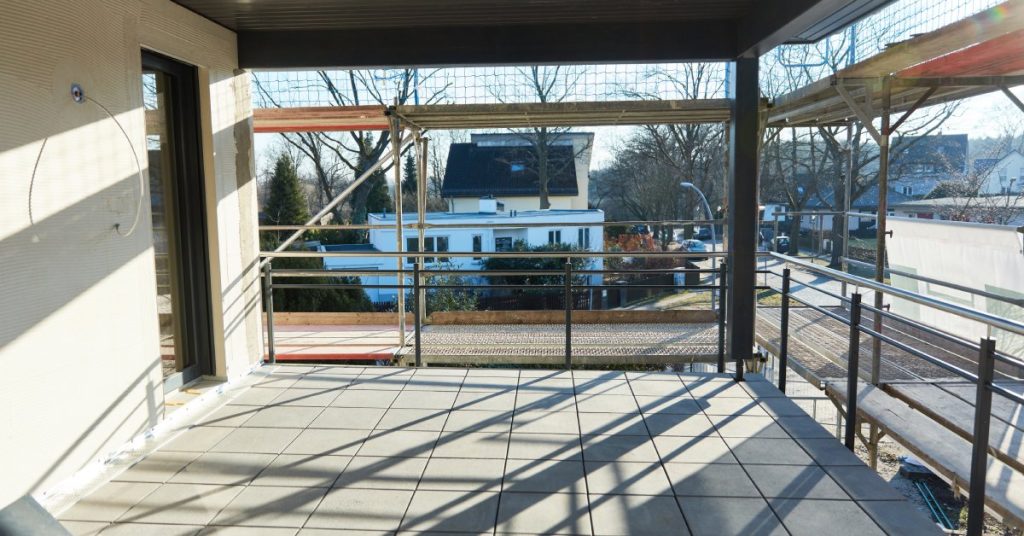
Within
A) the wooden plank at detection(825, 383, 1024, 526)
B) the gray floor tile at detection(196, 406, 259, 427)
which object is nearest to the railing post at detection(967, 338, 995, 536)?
the wooden plank at detection(825, 383, 1024, 526)

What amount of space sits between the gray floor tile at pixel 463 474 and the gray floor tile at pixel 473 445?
0.05m

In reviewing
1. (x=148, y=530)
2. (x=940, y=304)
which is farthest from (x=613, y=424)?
(x=148, y=530)

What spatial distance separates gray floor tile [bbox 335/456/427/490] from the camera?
8.30ft

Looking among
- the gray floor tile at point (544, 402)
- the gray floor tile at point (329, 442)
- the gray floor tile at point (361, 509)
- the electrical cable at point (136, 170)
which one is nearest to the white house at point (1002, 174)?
the gray floor tile at point (544, 402)

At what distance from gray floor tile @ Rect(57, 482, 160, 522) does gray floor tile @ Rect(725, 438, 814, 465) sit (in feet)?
7.69

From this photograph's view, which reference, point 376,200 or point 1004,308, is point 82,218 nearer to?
point 1004,308

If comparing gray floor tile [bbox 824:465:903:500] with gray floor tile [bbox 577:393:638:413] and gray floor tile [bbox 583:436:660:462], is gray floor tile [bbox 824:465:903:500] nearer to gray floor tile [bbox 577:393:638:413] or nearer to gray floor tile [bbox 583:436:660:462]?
gray floor tile [bbox 583:436:660:462]

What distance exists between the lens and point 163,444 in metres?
2.93

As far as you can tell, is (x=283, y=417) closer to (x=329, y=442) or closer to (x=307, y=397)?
A: (x=307, y=397)

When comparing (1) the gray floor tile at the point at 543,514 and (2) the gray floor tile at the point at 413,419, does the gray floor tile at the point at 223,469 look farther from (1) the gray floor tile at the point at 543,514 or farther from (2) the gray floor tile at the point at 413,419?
(1) the gray floor tile at the point at 543,514

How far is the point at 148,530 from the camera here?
2.18 meters

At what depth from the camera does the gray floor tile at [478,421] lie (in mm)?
3119

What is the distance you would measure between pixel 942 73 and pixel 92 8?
4.91 meters

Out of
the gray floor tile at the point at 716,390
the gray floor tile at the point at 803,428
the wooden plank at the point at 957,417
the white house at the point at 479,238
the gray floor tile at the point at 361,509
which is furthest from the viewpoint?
the white house at the point at 479,238
